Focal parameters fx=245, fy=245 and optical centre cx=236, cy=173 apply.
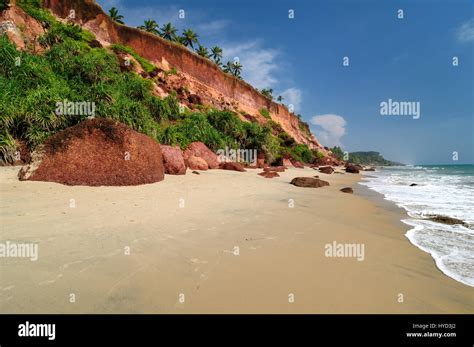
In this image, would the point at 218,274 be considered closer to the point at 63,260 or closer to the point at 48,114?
the point at 63,260

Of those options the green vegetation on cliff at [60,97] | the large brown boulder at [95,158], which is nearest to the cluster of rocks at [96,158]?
the large brown boulder at [95,158]

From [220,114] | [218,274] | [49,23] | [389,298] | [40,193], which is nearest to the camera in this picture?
[389,298]

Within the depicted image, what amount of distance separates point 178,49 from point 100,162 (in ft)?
122

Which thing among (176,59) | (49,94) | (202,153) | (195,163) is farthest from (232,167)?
(176,59)

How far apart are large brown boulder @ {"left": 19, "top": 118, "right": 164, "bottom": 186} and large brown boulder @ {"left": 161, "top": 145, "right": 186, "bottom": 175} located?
2.27m

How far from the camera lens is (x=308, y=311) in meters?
1.95

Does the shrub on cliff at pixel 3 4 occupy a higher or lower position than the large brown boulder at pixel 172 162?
higher

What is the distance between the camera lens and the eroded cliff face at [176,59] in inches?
1155

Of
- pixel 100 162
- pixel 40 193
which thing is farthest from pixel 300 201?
pixel 40 193
